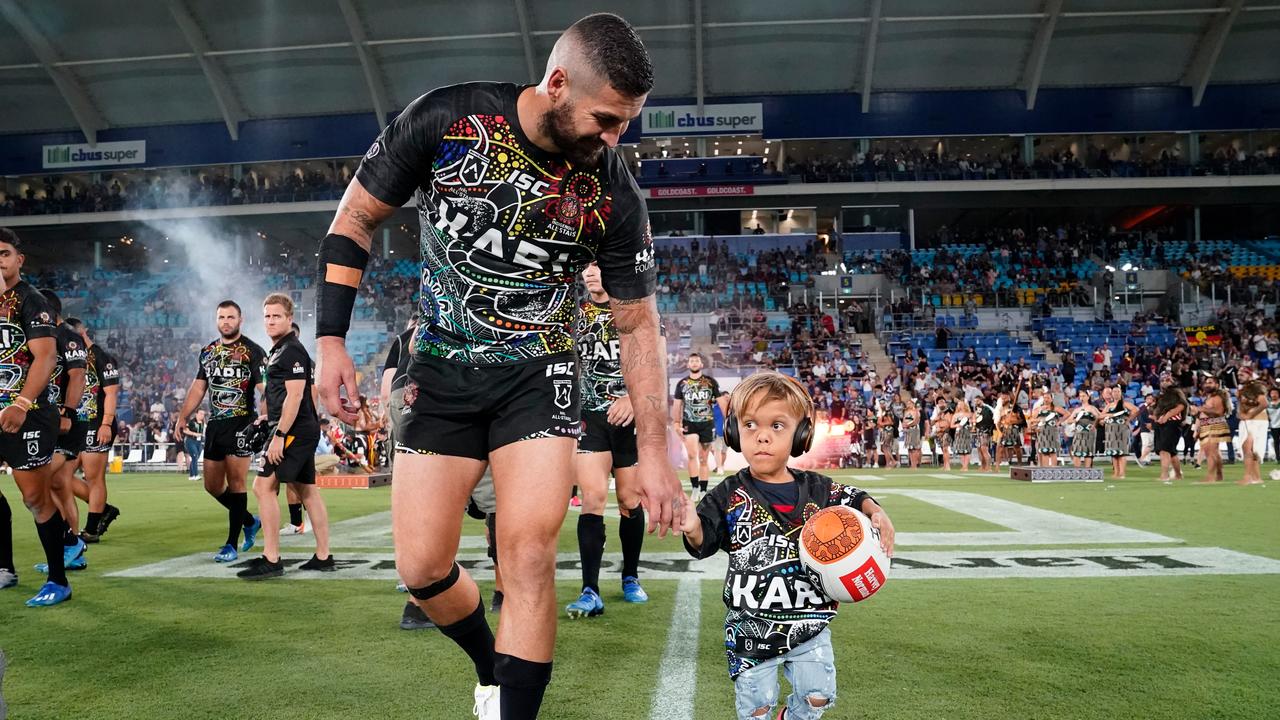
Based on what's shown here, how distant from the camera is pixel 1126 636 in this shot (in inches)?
189

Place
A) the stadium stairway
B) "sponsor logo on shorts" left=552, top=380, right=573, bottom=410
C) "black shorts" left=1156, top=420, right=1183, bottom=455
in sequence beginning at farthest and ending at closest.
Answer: the stadium stairway → "black shorts" left=1156, top=420, right=1183, bottom=455 → "sponsor logo on shorts" left=552, top=380, right=573, bottom=410

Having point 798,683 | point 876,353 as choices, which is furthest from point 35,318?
point 876,353

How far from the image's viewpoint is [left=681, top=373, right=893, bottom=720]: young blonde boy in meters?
2.98

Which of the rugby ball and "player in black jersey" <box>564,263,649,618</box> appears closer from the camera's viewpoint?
the rugby ball

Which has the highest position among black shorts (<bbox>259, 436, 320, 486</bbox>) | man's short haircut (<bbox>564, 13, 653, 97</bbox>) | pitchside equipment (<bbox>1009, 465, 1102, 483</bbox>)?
man's short haircut (<bbox>564, 13, 653, 97</bbox>)

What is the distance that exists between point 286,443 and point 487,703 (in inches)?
188

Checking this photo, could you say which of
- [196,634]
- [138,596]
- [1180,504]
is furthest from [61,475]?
[1180,504]

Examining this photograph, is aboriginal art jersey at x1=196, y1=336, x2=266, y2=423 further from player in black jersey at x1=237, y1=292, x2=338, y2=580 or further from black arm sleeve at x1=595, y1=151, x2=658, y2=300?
black arm sleeve at x1=595, y1=151, x2=658, y2=300

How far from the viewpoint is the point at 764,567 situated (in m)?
3.05

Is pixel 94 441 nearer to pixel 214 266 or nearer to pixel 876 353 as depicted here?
pixel 876 353

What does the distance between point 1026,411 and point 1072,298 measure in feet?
44.6

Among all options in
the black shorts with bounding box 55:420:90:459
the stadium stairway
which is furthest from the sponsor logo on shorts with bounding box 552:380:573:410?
the stadium stairway

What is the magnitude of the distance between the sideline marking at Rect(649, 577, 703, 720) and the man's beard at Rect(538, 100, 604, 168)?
2.13 meters

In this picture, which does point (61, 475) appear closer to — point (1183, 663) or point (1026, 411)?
point (1183, 663)
